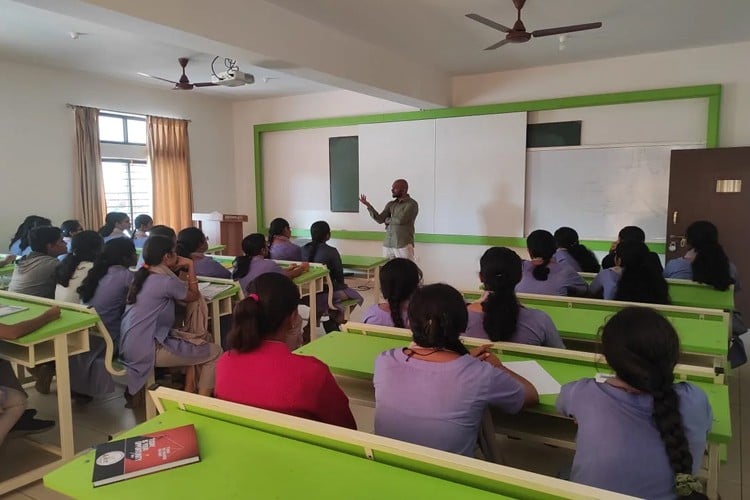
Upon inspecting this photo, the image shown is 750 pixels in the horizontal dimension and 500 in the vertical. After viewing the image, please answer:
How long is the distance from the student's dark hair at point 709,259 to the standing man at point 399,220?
3.31 meters

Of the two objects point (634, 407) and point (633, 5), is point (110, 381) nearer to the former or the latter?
point (634, 407)

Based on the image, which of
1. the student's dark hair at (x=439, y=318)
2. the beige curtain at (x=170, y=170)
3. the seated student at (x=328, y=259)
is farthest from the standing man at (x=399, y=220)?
the student's dark hair at (x=439, y=318)

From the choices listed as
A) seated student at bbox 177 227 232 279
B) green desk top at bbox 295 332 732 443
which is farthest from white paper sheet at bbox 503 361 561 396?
seated student at bbox 177 227 232 279

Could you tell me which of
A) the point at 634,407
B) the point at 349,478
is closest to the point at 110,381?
the point at 349,478

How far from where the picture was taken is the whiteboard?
589 cm

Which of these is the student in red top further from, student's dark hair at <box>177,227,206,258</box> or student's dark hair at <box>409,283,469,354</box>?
student's dark hair at <box>177,227,206,258</box>

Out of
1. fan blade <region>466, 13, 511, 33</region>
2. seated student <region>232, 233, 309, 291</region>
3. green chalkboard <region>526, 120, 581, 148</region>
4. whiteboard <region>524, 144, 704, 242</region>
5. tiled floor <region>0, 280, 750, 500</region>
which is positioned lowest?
tiled floor <region>0, 280, 750, 500</region>

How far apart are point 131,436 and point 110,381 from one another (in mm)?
1793

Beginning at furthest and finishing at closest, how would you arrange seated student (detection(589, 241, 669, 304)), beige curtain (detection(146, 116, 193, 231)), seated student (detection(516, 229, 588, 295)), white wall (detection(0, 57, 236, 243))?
beige curtain (detection(146, 116, 193, 231)) → white wall (detection(0, 57, 236, 243)) → seated student (detection(516, 229, 588, 295)) → seated student (detection(589, 241, 669, 304))

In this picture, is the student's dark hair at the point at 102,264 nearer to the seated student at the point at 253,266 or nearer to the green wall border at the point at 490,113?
the seated student at the point at 253,266

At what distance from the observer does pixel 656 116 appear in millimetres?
5844

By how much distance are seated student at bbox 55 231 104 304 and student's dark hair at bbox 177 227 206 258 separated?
0.57 m

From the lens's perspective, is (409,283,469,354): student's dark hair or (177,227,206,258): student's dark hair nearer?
(409,283,469,354): student's dark hair

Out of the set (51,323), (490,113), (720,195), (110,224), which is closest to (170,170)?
(110,224)
